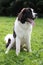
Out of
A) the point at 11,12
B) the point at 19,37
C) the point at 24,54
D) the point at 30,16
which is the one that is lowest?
the point at 11,12

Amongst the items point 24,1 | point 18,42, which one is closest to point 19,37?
point 18,42

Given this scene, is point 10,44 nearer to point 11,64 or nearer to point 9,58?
point 9,58

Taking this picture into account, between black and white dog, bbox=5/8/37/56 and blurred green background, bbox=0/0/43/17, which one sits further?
blurred green background, bbox=0/0/43/17

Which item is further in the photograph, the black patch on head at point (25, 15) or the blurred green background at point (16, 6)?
the blurred green background at point (16, 6)

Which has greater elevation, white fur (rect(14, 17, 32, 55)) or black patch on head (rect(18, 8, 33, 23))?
black patch on head (rect(18, 8, 33, 23))

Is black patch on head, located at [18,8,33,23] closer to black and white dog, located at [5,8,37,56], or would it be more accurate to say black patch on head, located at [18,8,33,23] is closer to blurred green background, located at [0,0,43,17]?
black and white dog, located at [5,8,37,56]

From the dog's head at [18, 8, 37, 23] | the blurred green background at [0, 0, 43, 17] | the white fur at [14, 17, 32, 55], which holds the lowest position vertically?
the blurred green background at [0, 0, 43, 17]

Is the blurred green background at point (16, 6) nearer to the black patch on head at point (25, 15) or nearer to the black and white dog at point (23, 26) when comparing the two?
the black and white dog at point (23, 26)

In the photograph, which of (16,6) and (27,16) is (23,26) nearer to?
(27,16)

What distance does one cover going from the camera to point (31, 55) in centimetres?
626

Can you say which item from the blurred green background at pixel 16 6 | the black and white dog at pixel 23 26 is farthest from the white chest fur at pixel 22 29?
the blurred green background at pixel 16 6

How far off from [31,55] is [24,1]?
1069 centimetres

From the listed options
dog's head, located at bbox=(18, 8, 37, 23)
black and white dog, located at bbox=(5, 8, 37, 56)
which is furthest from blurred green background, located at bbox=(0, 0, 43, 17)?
dog's head, located at bbox=(18, 8, 37, 23)

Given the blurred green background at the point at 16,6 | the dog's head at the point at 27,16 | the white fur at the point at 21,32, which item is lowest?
the blurred green background at the point at 16,6
